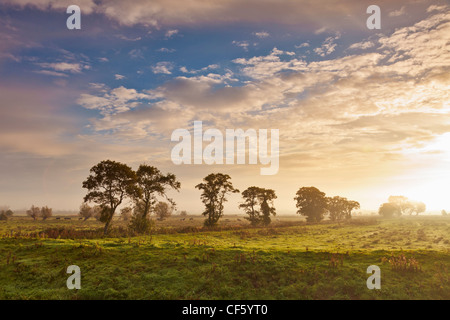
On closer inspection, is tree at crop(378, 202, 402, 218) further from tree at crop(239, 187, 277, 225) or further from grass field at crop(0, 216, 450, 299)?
grass field at crop(0, 216, 450, 299)

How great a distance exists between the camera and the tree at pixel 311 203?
86613 millimetres

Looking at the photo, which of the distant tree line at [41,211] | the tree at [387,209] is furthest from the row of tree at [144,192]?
the tree at [387,209]

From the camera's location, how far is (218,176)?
57.6 metres

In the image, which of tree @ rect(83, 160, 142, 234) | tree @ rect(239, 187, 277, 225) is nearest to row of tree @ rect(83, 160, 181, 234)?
tree @ rect(83, 160, 142, 234)

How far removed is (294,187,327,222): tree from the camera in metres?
86.6

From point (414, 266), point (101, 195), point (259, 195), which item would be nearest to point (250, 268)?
point (414, 266)

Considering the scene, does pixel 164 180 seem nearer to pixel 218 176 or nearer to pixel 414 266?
pixel 218 176

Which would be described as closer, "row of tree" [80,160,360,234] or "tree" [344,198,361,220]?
"row of tree" [80,160,360,234]

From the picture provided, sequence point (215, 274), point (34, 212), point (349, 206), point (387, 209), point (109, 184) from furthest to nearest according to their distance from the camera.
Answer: point (387, 209), point (349, 206), point (34, 212), point (109, 184), point (215, 274)

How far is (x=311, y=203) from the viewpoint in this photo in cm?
8669

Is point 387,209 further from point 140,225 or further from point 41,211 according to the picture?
point 41,211

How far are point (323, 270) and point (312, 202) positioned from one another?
7431 cm

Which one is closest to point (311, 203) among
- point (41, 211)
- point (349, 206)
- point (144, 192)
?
point (349, 206)

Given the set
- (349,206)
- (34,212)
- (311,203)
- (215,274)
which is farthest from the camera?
(349,206)
